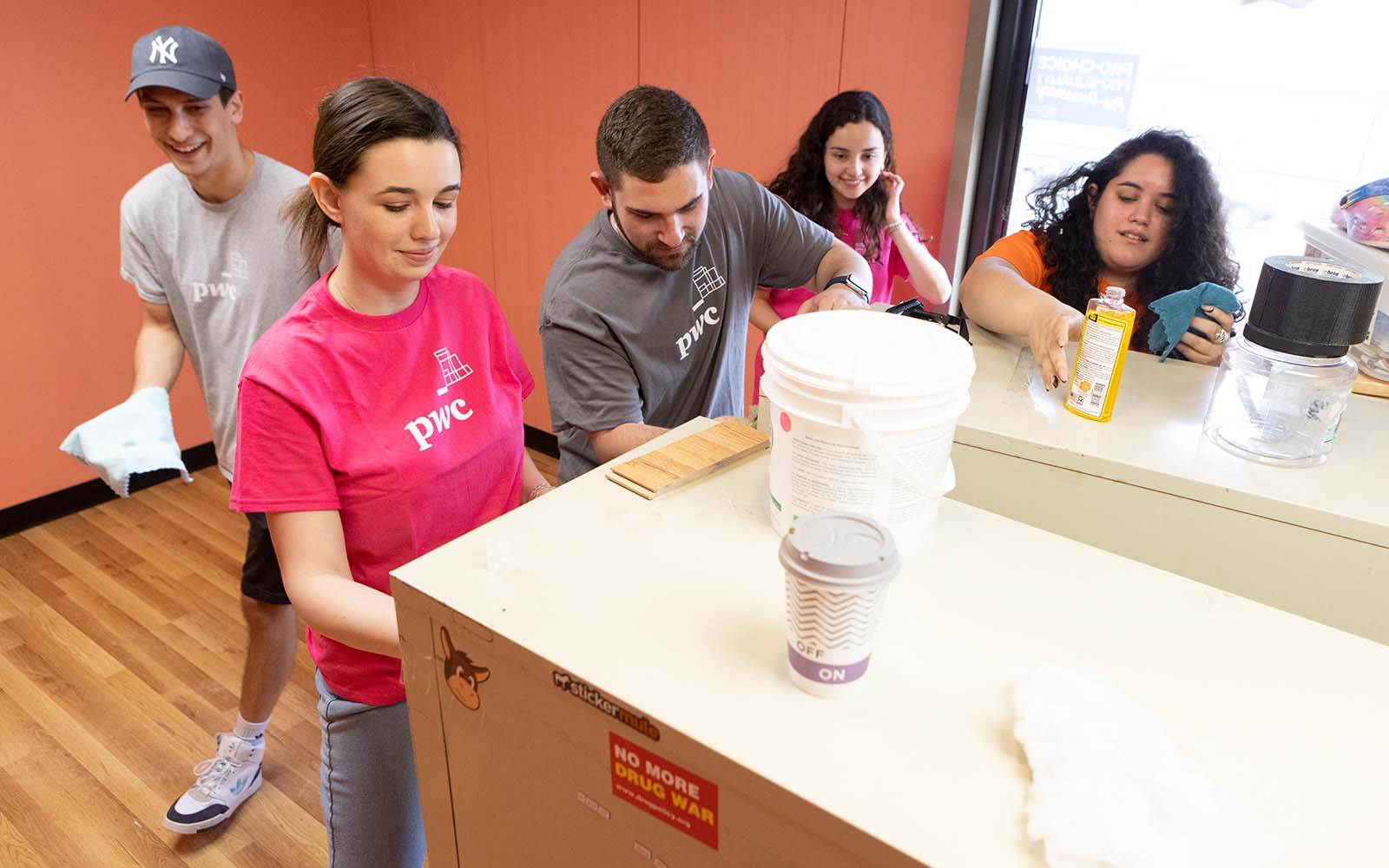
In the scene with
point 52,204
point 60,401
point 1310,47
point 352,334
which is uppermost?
point 1310,47

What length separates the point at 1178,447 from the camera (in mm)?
978

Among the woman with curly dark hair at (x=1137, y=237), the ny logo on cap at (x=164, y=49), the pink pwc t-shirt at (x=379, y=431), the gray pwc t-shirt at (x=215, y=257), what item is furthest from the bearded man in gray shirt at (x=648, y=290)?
the ny logo on cap at (x=164, y=49)

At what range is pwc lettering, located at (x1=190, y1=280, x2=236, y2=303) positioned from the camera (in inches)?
76.1

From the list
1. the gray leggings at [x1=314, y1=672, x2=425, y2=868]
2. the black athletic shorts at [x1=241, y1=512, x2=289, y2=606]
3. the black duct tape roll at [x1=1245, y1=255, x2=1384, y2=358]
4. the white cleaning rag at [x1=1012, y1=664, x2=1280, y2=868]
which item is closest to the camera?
the white cleaning rag at [x1=1012, y1=664, x2=1280, y2=868]

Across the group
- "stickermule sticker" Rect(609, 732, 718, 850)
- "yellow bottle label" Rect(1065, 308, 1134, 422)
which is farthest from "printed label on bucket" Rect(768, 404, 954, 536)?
"yellow bottle label" Rect(1065, 308, 1134, 422)

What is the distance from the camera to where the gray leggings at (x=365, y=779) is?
1.24m

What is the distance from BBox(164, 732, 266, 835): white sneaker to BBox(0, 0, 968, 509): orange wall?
5.33 feet

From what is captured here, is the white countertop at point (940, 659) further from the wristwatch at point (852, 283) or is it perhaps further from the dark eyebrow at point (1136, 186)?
the dark eyebrow at point (1136, 186)

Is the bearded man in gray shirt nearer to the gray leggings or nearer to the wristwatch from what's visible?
the wristwatch

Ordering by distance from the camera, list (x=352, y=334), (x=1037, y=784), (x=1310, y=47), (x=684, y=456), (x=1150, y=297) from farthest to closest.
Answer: (x=1310, y=47) → (x=1150, y=297) → (x=352, y=334) → (x=684, y=456) → (x=1037, y=784)

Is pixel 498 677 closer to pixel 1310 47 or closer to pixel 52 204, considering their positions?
pixel 1310 47

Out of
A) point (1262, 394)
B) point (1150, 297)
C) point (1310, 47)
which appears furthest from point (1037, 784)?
point (1310, 47)

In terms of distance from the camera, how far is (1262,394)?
101 cm

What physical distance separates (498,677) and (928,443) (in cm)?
40
